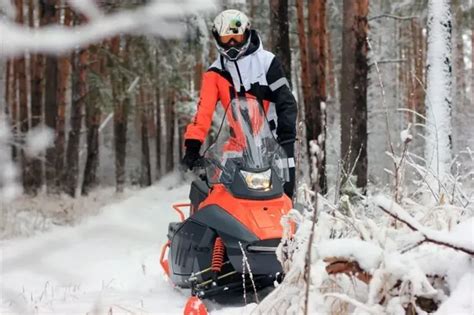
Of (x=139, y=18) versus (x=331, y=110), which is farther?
(x=331, y=110)

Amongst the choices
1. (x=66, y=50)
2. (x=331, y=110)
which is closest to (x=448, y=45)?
(x=66, y=50)

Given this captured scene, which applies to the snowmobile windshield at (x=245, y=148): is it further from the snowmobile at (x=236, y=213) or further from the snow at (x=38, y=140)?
the snow at (x=38, y=140)

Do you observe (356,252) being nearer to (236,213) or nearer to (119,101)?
(236,213)

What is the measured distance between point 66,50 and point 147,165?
29499mm

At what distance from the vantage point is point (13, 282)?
1.66 metres

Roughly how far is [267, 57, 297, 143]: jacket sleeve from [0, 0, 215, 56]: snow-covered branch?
306cm

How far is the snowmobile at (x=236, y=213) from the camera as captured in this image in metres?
4.11

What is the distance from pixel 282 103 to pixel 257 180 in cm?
78

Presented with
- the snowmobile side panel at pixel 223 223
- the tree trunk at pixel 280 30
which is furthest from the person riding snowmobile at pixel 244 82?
the tree trunk at pixel 280 30

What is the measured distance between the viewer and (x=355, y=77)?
397 inches

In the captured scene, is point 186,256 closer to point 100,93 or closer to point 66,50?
point 66,50

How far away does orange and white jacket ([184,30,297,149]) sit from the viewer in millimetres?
4883

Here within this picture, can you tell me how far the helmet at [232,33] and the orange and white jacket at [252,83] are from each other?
82mm

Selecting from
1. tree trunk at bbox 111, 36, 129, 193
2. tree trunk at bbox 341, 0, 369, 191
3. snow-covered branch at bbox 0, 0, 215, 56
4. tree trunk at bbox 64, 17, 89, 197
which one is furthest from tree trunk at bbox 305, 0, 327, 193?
snow-covered branch at bbox 0, 0, 215, 56
